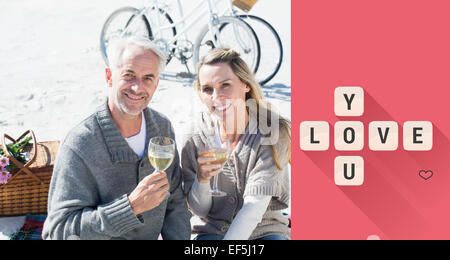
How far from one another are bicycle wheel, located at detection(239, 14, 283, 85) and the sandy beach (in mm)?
163

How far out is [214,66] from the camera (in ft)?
8.41

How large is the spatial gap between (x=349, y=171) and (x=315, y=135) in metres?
0.20

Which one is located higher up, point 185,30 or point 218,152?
point 185,30

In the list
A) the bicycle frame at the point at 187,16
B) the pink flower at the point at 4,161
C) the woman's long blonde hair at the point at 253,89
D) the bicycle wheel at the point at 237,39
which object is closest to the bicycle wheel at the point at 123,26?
the bicycle frame at the point at 187,16

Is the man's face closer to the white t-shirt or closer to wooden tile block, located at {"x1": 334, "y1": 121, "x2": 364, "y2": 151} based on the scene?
the white t-shirt

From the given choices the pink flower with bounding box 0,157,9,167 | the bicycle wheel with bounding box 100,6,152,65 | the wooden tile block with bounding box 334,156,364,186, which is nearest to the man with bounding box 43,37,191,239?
the wooden tile block with bounding box 334,156,364,186

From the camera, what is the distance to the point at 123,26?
700 centimetres

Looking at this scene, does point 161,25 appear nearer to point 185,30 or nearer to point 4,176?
point 185,30

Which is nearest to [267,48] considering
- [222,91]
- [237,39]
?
[237,39]

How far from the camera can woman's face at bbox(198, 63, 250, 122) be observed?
8.32 feet

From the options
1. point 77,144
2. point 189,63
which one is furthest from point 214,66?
point 189,63

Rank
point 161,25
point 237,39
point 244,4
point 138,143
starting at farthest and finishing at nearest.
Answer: point 161,25
point 244,4
point 237,39
point 138,143
